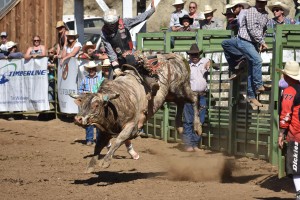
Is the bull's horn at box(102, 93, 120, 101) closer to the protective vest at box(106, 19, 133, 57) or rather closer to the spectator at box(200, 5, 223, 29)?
the protective vest at box(106, 19, 133, 57)

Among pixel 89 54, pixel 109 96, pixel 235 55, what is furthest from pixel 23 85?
pixel 109 96

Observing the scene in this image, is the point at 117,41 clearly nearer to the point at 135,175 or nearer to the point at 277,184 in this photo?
the point at 135,175

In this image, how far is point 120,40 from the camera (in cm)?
1288

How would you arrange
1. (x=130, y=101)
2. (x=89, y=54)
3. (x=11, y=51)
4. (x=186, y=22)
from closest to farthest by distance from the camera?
(x=130, y=101) → (x=186, y=22) → (x=89, y=54) → (x=11, y=51)

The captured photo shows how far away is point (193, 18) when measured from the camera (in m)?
17.8

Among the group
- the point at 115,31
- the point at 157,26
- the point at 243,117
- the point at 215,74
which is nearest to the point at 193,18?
the point at 215,74

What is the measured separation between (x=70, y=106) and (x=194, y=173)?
7.24m

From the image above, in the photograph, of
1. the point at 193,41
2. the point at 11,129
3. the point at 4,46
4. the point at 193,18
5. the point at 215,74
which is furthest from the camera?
the point at 4,46

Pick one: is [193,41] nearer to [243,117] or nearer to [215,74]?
[215,74]

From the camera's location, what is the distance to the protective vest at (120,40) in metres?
12.9

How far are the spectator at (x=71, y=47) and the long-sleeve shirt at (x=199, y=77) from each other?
4.72 m

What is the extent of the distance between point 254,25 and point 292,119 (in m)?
3.28

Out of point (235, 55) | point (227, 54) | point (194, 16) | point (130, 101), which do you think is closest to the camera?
point (130, 101)

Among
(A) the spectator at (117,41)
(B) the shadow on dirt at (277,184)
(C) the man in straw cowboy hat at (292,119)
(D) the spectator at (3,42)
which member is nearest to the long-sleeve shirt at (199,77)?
(A) the spectator at (117,41)
